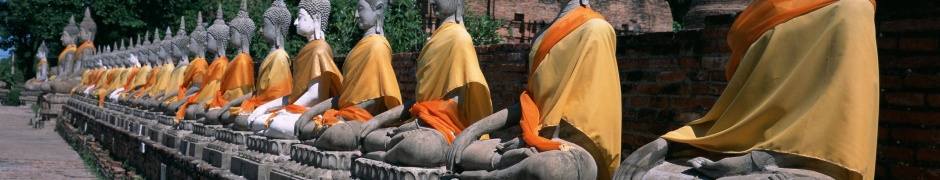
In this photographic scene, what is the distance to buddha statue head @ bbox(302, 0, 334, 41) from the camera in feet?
25.5

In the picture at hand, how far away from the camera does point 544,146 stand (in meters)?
4.04

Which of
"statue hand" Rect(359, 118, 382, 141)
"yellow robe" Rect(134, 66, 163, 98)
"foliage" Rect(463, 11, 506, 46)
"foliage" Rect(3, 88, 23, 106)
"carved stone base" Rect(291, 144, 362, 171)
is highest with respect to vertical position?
"foliage" Rect(463, 11, 506, 46)

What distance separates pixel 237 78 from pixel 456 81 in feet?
15.2

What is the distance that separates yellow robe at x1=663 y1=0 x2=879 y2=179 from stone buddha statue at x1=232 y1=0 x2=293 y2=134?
4.88 meters

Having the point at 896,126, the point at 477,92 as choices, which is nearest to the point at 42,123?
the point at 477,92

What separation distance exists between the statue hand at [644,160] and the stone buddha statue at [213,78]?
19.7ft

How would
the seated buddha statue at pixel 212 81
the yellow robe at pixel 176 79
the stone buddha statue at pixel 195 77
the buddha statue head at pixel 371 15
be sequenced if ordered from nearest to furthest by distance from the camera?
the buddha statue head at pixel 371 15 < the seated buddha statue at pixel 212 81 < the stone buddha statue at pixel 195 77 < the yellow robe at pixel 176 79

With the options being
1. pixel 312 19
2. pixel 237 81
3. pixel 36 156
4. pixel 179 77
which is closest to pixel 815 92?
pixel 312 19

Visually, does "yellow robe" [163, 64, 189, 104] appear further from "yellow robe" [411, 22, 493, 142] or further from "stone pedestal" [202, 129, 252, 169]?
"yellow robe" [411, 22, 493, 142]

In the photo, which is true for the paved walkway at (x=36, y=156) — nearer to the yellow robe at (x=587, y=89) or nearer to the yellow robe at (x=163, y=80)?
the yellow robe at (x=163, y=80)

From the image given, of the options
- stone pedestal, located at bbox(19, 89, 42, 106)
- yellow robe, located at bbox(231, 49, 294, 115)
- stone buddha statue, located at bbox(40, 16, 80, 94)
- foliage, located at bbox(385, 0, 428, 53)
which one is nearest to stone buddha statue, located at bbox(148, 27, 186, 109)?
foliage, located at bbox(385, 0, 428, 53)

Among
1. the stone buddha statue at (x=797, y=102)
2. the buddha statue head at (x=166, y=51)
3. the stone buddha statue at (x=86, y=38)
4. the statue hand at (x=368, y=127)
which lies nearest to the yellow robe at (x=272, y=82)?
the statue hand at (x=368, y=127)

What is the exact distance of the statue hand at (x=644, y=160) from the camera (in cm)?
362

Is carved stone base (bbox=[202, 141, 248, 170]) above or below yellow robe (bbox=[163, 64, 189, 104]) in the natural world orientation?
below
